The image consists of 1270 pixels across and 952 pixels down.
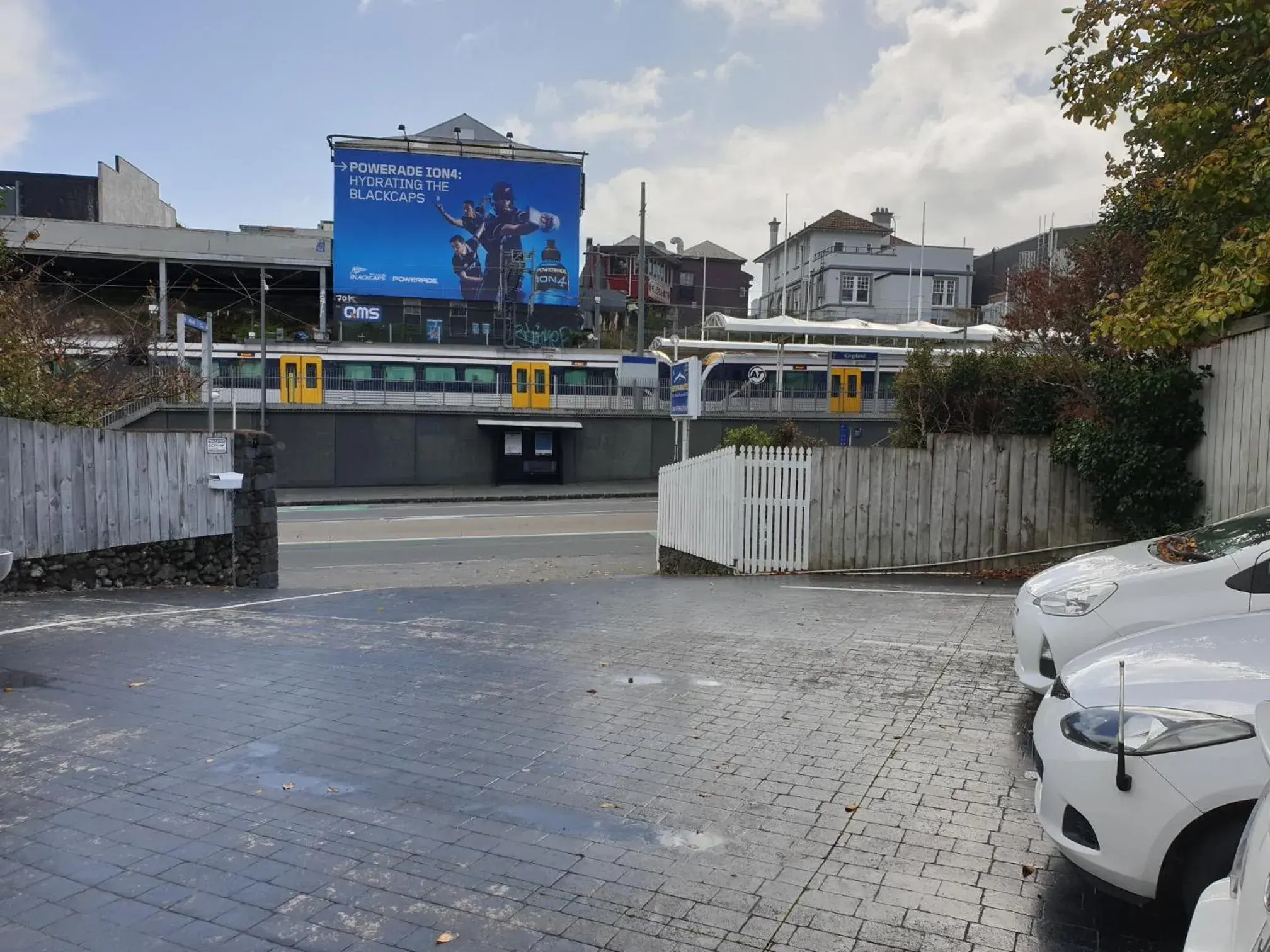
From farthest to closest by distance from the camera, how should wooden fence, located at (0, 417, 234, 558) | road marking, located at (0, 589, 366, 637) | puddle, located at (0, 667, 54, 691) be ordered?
wooden fence, located at (0, 417, 234, 558) → road marking, located at (0, 589, 366, 637) → puddle, located at (0, 667, 54, 691)

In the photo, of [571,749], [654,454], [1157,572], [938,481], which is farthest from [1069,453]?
[654,454]

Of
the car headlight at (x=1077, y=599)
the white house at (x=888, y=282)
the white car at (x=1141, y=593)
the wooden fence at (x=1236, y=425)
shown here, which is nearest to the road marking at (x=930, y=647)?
the white car at (x=1141, y=593)

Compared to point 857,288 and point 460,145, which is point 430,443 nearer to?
point 460,145

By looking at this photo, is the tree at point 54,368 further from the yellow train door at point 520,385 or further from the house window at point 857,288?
the house window at point 857,288

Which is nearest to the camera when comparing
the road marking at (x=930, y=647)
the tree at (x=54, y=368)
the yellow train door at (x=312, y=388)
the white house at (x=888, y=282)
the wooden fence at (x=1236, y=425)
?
the road marking at (x=930, y=647)

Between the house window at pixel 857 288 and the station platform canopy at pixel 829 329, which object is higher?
the house window at pixel 857 288

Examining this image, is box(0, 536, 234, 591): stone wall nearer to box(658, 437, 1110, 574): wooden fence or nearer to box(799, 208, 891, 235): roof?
box(658, 437, 1110, 574): wooden fence

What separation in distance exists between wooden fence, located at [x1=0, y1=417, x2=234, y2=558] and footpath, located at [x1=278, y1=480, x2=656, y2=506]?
1895 cm

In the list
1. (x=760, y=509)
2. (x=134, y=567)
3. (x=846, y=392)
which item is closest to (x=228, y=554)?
(x=134, y=567)

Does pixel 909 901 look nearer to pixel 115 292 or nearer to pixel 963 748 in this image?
pixel 963 748

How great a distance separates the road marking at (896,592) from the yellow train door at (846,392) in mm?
26900

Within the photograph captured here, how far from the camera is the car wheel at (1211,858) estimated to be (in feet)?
10.3

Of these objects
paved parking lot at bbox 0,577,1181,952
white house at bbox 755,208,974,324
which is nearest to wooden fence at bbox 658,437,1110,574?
paved parking lot at bbox 0,577,1181,952

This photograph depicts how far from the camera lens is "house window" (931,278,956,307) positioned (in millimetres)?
64875
